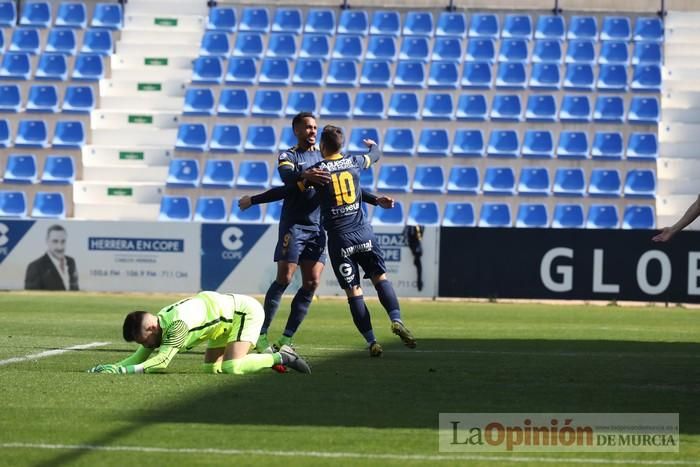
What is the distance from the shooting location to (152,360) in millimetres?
9266

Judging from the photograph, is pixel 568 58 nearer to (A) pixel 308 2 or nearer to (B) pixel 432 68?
(B) pixel 432 68

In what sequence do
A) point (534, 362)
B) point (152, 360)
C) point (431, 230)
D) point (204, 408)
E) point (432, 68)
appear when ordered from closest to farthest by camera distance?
1. point (204, 408)
2. point (152, 360)
3. point (534, 362)
4. point (431, 230)
5. point (432, 68)

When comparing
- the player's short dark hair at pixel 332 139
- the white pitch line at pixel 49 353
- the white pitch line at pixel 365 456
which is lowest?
the white pitch line at pixel 49 353

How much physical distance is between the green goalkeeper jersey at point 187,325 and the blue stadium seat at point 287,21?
22182mm

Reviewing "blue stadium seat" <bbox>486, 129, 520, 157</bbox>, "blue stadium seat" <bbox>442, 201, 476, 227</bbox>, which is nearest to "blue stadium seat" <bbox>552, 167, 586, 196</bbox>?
"blue stadium seat" <bbox>486, 129, 520, 157</bbox>

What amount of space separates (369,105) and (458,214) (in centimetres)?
392

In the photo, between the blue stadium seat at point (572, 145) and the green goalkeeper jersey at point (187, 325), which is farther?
the blue stadium seat at point (572, 145)

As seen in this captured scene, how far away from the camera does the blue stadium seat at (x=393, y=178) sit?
27125mm

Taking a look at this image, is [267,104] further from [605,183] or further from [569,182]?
[605,183]

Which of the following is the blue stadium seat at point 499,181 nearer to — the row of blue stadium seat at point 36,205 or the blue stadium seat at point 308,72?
the blue stadium seat at point 308,72

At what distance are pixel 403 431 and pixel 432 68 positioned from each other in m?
23.2

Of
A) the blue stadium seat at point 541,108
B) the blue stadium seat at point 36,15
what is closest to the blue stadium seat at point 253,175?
the blue stadium seat at point 541,108

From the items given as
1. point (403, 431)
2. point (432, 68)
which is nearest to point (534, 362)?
point (403, 431)

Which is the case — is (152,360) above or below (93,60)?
below
